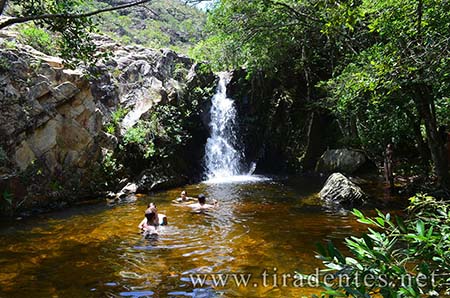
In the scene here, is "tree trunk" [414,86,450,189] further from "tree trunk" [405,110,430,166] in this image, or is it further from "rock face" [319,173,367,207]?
"rock face" [319,173,367,207]

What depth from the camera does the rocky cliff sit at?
10.5m

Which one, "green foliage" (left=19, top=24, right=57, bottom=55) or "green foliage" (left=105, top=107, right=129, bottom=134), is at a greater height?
"green foliage" (left=19, top=24, right=57, bottom=55)

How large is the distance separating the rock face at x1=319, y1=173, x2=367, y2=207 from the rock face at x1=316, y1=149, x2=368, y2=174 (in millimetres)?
5217

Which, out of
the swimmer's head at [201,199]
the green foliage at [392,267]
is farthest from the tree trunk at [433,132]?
the green foliage at [392,267]

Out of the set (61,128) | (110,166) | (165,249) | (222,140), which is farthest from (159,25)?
(165,249)

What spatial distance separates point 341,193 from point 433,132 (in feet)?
10.5

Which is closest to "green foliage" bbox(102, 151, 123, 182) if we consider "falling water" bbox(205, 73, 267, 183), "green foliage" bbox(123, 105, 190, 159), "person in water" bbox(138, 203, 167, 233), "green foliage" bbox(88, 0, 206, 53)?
"green foliage" bbox(123, 105, 190, 159)

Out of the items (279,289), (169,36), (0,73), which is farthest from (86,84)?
(169,36)

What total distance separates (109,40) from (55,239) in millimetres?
15882

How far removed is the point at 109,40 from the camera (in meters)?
20.8

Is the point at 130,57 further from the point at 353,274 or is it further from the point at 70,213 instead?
the point at 353,274

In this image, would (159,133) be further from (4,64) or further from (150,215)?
(150,215)

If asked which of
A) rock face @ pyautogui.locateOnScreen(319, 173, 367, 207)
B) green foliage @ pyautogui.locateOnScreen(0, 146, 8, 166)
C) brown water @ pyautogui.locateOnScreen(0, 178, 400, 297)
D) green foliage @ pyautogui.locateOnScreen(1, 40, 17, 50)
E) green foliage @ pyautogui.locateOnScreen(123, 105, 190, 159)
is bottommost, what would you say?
brown water @ pyautogui.locateOnScreen(0, 178, 400, 297)

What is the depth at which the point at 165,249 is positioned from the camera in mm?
6977
